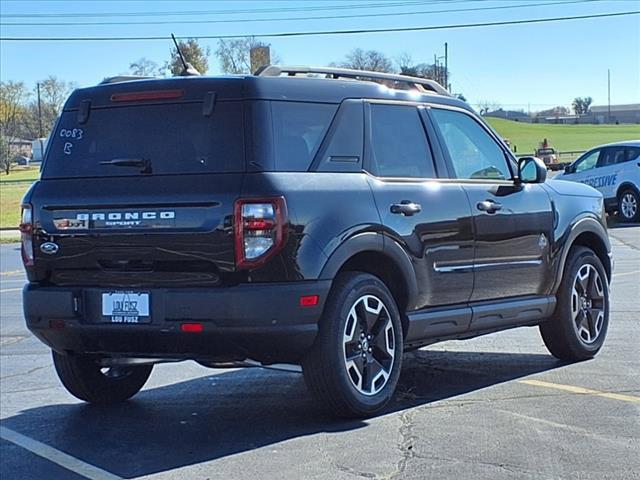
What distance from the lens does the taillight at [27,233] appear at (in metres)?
6.02

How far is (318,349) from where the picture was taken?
220 inches

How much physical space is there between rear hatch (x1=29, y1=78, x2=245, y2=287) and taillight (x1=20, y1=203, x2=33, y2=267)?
0.20 feet

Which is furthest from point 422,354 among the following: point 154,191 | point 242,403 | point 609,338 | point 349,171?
point 154,191

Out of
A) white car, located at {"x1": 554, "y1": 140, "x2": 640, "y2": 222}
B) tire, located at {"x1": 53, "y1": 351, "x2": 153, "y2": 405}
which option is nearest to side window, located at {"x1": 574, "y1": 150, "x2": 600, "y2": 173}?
Result: white car, located at {"x1": 554, "y1": 140, "x2": 640, "y2": 222}

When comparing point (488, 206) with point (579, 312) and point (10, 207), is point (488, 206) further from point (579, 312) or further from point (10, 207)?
point (10, 207)

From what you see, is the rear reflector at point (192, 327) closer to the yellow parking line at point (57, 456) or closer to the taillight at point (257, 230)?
the taillight at point (257, 230)

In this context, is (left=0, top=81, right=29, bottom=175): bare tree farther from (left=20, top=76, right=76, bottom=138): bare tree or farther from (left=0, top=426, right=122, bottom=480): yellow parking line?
(left=0, top=426, right=122, bottom=480): yellow parking line

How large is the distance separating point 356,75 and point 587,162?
16483 millimetres

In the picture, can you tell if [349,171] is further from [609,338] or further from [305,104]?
[609,338]

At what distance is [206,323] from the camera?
538 cm

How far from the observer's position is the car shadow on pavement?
17.9 feet

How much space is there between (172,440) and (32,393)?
6.63 ft

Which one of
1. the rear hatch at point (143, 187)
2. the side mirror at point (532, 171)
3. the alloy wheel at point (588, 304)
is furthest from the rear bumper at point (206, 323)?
the alloy wheel at point (588, 304)

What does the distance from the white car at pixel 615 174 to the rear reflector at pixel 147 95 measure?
16.4 m
